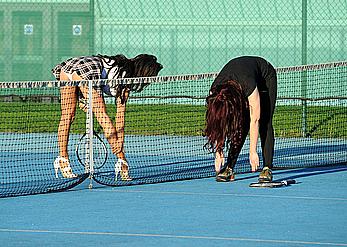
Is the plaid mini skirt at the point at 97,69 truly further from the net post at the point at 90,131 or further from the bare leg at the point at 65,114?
the net post at the point at 90,131

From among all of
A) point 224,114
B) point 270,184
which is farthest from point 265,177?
point 224,114

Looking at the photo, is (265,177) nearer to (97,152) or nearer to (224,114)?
(224,114)

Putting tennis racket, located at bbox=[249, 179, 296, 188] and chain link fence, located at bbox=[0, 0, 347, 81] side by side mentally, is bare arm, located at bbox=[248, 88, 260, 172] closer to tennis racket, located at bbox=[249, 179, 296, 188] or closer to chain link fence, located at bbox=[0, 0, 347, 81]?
tennis racket, located at bbox=[249, 179, 296, 188]

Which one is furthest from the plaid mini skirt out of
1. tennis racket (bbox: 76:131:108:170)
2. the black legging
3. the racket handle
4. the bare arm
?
the racket handle

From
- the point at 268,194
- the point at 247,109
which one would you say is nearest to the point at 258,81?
the point at 247,109

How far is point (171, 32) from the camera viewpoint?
18859mm

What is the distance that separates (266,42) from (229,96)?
27.6 feet

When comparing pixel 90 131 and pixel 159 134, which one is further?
pixel 159 134

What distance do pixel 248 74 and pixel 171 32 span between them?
323 inches

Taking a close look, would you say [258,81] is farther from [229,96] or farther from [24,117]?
[24,117]

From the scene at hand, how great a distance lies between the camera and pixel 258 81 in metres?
11.0

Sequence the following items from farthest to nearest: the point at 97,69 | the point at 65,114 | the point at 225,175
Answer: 1. the point at 65,114
2. the point at 97,69
3. the point at 225,175

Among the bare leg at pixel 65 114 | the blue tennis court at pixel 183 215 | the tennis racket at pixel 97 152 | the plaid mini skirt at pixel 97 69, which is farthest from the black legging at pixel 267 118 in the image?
the tennis racket at pixel 97 152

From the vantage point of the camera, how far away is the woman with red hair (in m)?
10.4
